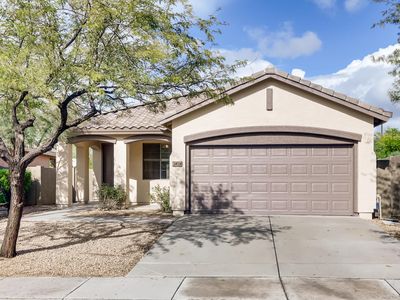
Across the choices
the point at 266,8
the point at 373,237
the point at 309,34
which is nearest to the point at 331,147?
the point at 373,237

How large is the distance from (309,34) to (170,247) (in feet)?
40.7

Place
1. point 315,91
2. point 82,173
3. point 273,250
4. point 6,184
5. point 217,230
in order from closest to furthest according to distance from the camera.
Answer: point 273,250 → point 217,230 → point 315,91 → point 6,184 → point 82,173

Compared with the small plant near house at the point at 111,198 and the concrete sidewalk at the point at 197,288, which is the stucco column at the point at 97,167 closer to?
the small plant near house at the point at 111,198

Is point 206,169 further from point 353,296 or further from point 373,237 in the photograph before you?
point 353,296

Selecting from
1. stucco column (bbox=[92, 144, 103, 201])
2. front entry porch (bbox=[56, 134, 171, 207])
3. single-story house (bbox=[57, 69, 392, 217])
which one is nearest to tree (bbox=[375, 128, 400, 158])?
single-story house (bbox=[57, 69, 392, 217])

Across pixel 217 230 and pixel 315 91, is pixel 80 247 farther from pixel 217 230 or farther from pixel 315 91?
pixel 315 91

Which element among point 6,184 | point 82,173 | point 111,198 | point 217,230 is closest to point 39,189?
point 6,184

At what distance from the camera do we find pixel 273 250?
9.09m

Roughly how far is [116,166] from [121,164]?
21 cm

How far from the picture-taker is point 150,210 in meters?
15.3

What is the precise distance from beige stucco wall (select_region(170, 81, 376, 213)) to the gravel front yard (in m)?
2.90

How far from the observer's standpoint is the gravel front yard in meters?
7.83

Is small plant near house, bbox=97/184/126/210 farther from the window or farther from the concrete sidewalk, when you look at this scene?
the concrete sidewalk

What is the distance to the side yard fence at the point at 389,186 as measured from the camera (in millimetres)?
12781
